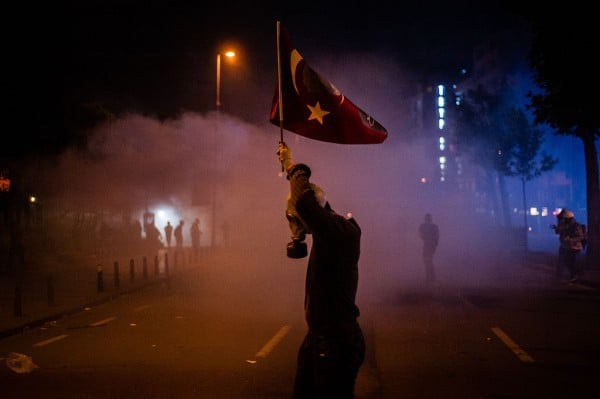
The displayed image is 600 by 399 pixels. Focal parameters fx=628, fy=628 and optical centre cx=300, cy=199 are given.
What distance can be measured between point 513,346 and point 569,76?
29.4 feet

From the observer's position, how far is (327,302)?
311 centimetres

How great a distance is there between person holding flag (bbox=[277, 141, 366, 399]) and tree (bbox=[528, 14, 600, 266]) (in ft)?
40.3

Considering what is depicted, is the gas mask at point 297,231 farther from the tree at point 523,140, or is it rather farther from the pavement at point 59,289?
the tree at point 523,140

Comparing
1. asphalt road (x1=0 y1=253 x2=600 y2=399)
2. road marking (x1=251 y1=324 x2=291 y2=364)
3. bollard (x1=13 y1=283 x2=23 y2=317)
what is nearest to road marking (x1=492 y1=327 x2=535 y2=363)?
asphalt road (x1=0 y1=253 x2=600 y2=399)

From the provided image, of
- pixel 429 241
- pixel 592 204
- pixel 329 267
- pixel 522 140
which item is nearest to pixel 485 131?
pixel 522 140

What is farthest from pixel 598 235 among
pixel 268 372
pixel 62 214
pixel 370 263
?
pixel 62 214

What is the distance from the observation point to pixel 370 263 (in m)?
20.6

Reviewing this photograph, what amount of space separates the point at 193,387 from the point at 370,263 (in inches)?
609

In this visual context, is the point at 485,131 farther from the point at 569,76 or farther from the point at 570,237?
the point at 570,237

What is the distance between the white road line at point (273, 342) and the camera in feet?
22.7

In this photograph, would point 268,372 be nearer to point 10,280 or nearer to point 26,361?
point 26,361

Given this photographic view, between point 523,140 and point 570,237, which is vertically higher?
point 523,140

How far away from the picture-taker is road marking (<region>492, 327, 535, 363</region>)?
6.55 metres

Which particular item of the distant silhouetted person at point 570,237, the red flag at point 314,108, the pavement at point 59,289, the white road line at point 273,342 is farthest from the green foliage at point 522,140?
the red flag at point 314,108
